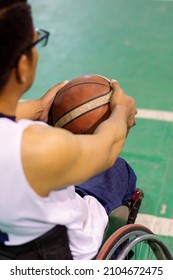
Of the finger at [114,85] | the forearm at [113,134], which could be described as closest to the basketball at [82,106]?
the finger at [114,85]

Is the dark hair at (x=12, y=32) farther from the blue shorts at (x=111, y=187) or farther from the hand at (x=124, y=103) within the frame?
the blue shorts at (x=111, y=187)

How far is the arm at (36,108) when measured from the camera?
244 cm

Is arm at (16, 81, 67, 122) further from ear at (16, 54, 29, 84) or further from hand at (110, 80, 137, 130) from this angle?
ear at (16, 54, 29, 84)

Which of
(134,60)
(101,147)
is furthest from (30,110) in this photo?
(134,60)

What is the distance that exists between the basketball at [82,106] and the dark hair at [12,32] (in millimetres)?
700

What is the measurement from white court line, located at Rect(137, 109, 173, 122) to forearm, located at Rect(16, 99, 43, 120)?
5.85ft

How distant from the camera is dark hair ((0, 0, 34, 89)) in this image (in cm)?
165

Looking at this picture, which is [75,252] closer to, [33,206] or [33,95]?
[33,206]

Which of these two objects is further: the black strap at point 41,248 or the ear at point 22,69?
the black strap at point 41,248

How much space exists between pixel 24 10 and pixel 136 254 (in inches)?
68.5

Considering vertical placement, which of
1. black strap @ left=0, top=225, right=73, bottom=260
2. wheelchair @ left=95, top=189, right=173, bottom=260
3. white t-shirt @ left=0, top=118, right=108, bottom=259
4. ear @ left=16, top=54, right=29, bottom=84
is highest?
ear @ left=16, top=54, right=29, bottom=84

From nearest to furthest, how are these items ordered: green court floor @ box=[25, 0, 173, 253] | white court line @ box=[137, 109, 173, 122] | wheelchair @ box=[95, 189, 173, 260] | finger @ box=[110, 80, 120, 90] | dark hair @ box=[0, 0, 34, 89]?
dark hair @ box=[0, 0, 34, 89] < wheelchair @ box=[95, 189, 173, 260] < finger @ box=[110, 80, 120, 90] < green court floor @ box=[25, 0, 173, 253] < white court line @ box=[137, 109, 173, 122]

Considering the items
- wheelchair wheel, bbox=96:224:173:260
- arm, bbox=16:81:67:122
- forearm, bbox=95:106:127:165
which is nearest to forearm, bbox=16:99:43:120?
arm, bbox=16:81:67:122

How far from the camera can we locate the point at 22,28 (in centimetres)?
169
